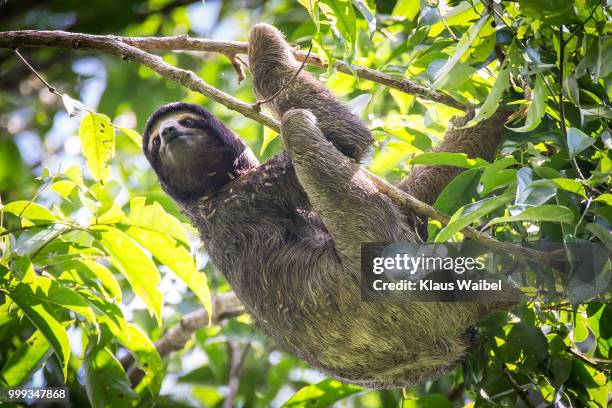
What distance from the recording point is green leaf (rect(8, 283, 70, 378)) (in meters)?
6.27

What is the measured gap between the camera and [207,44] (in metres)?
7.60

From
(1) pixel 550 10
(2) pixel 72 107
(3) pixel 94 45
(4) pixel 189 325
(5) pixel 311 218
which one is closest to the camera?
(1) pixel 550 10

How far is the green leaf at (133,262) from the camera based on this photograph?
686cm

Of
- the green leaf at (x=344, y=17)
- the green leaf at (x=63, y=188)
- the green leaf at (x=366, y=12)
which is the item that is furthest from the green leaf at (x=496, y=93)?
the green leaf at (x=63, y=188)

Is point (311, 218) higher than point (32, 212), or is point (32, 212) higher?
point (32, 212)

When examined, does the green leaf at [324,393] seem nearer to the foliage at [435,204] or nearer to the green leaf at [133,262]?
the foliage at [435,204]

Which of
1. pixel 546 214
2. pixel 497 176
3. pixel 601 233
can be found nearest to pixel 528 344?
pixel 601 233

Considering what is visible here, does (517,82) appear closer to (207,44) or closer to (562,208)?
(562,208)

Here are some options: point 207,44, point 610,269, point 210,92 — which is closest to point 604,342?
point 610,269

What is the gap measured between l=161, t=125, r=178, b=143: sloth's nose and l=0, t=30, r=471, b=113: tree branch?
3.75 feet

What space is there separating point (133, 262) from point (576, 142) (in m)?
4.23

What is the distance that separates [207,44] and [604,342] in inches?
189

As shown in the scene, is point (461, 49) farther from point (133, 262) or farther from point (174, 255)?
point (133, 262)

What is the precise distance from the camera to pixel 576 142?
4.70 meters
